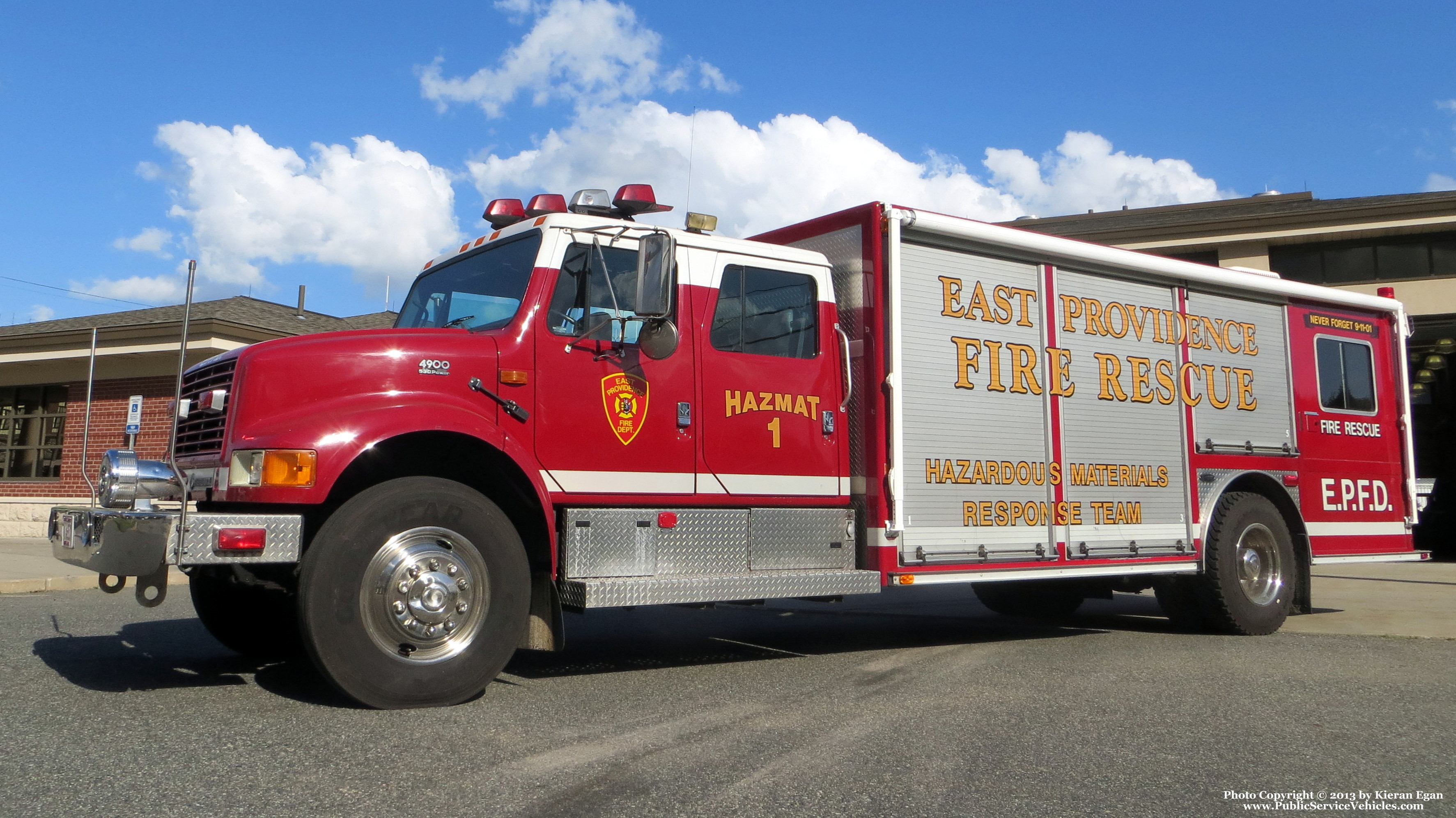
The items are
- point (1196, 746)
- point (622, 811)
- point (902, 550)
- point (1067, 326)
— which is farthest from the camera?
point (1067, 326)

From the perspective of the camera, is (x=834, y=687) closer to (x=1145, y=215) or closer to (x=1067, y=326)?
(x=1067, y=326)

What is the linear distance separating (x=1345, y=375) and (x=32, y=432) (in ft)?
66.4

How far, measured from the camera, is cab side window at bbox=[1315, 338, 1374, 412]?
29.3 feet

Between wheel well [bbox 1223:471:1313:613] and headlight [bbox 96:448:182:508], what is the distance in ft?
24.5

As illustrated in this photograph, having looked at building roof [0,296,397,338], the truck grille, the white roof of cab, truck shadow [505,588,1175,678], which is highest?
building roof [0,296,397,338]

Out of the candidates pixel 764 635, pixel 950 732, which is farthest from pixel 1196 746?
pixel 764 635

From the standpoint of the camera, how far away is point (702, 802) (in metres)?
3.54

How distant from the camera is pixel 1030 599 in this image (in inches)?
374

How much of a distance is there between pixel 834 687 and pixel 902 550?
1042mm

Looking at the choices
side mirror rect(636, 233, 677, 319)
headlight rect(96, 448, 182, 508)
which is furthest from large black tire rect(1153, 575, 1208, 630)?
headlight rect(96, 448, 182, 508)

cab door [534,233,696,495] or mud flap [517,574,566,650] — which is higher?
cab door [534,233,696,495]

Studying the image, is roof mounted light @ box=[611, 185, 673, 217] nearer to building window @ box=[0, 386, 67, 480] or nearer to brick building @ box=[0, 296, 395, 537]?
brick building @ box=[0, 296, 395, 537]

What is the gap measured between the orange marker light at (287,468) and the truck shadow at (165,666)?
106 centimetres

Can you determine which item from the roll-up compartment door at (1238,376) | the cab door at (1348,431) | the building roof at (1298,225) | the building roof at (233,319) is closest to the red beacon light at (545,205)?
the roll-up compartment door at (1238,376)
